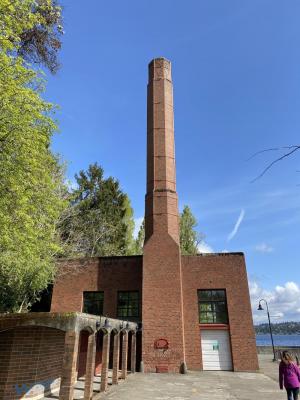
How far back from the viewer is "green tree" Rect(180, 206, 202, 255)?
121 feet

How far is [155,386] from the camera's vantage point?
42.9ft

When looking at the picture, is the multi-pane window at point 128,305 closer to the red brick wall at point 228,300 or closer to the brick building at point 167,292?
the brick building at point 167,292

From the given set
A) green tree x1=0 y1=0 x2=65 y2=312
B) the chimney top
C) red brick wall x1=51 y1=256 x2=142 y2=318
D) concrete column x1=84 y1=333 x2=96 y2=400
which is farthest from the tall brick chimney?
green tree x1=0 y1=0 x2=65 y2=312

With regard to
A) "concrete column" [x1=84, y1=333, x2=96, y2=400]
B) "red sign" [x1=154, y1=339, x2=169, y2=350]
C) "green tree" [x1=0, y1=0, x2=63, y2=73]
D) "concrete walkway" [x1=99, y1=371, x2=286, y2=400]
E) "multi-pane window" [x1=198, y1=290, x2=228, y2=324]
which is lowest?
"concrete walkway" [x1=99, y1=371, x2=286, y2=400]

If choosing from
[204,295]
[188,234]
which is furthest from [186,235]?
[204,295]

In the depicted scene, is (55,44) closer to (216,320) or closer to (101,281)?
(101,281)

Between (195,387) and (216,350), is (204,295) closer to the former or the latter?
(216,350)

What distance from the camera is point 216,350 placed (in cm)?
1883

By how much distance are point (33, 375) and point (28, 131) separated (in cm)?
758

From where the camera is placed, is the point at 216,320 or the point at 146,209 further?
the point at 146,209

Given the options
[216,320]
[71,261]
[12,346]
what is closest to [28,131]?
[12,346]

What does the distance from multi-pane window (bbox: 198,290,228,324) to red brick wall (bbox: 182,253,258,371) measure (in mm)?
328

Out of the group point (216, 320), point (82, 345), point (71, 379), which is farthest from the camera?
point (216, 320)

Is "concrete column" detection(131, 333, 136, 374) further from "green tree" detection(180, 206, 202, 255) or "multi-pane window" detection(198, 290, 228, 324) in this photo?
"green tree" detection(180, 206, 202, 255)
